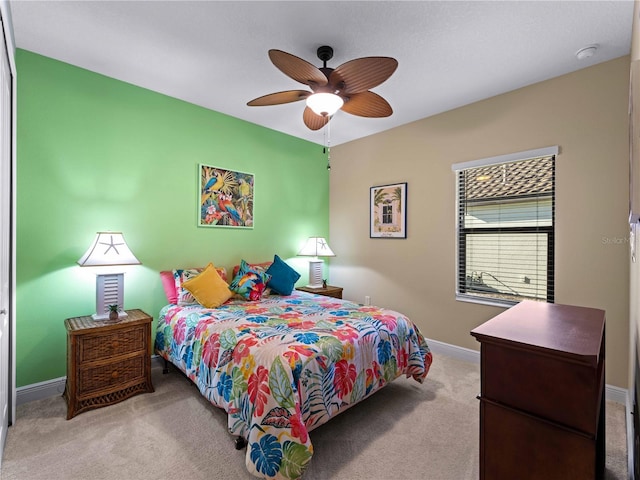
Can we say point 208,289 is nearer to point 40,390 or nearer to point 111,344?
point 111,344

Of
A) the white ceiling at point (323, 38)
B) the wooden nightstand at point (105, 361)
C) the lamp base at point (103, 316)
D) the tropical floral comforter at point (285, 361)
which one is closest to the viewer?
the tropical floral comforter at point (285, 361)

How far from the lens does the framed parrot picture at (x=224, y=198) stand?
3465 millimetres

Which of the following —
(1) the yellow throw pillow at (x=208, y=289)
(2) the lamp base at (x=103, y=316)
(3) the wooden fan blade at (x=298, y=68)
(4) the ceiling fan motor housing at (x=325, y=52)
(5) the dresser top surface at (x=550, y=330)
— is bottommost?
(2) the lamp base at (x=103, y=316)

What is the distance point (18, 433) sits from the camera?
2.04 meters

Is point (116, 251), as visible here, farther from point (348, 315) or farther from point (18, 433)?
point (348, 315)

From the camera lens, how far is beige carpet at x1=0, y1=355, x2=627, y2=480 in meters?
1.74

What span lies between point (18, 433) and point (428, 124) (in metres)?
4.46

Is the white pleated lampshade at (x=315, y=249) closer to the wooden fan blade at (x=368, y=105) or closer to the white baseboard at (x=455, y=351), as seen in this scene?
the white baseboard at (x=455, y=351)

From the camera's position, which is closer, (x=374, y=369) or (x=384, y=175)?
(x=374, y=369)

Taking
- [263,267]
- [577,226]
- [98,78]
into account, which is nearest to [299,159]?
[263,267]

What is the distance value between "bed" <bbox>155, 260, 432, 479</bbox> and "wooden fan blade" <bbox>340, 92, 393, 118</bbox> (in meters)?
1.65

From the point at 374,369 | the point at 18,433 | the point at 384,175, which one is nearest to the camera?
the point at 18,433

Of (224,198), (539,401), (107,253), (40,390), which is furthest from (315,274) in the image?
(539,401)

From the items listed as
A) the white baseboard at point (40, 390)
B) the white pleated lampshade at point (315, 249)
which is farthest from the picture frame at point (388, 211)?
the white baseboard at point (40, 390)
